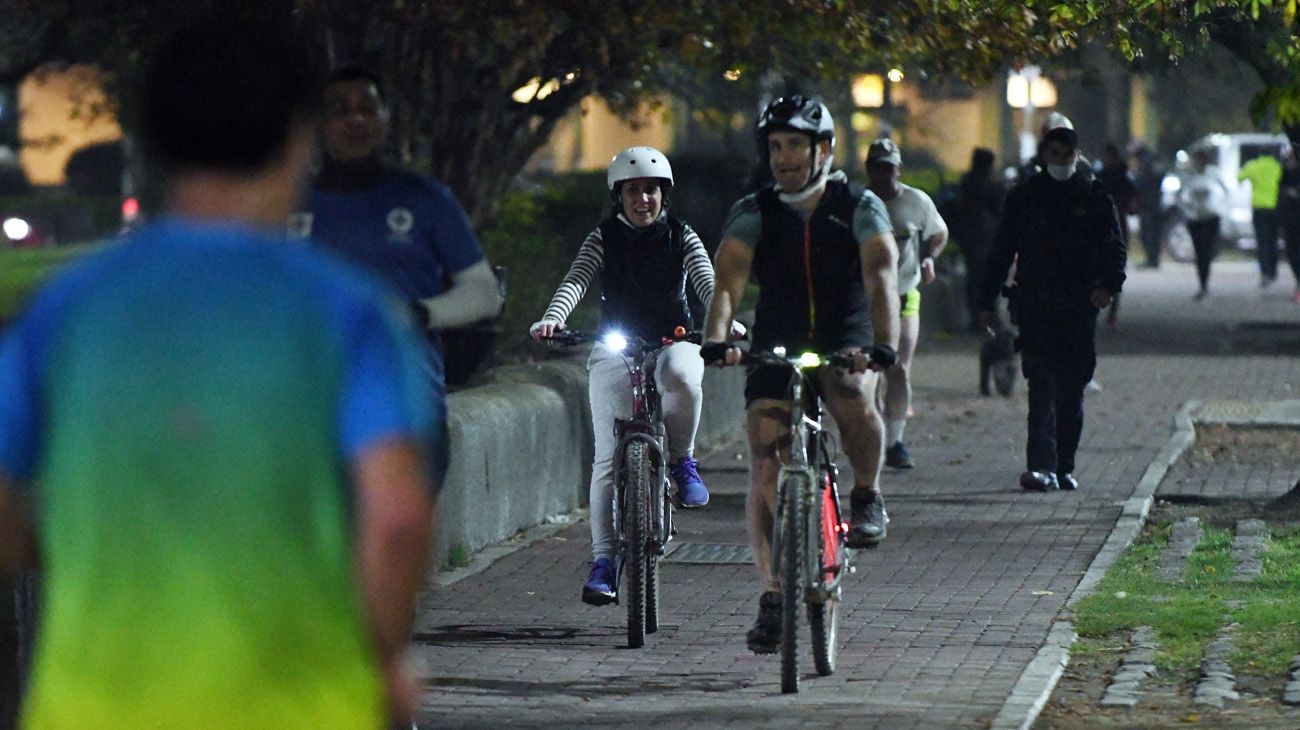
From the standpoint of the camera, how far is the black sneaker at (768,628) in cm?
689

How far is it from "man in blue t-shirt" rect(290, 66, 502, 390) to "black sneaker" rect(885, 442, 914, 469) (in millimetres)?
7240

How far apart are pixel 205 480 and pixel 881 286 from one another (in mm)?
4527

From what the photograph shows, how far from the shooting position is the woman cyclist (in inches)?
317

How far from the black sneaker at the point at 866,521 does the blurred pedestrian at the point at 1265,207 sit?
20695 mm

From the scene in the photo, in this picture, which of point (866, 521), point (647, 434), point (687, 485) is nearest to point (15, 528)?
point (866, 521)

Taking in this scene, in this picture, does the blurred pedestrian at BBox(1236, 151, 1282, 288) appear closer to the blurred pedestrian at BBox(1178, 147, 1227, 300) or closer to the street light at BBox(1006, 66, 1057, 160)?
the blurred pedestrian at BBox(1178, 147, 1227, 300)

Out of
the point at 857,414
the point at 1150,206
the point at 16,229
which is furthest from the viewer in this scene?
the point at 1150,206

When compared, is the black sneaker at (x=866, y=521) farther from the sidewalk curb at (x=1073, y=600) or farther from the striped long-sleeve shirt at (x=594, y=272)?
the striped long-sleeve shirt at (x=594, y=272)

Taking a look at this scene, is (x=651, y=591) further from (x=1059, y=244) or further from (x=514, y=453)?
(x=1059, y=244)

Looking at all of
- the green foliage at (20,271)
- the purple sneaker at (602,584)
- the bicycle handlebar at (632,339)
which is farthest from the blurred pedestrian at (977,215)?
the purple sneaker at (602,584)

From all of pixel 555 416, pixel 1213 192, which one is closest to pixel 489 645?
pixel 555 416

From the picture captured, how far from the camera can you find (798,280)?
703cm

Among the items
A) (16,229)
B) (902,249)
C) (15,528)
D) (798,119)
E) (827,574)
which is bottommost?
(827,574)

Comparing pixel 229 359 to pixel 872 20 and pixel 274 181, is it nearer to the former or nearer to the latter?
pixel 274 181
